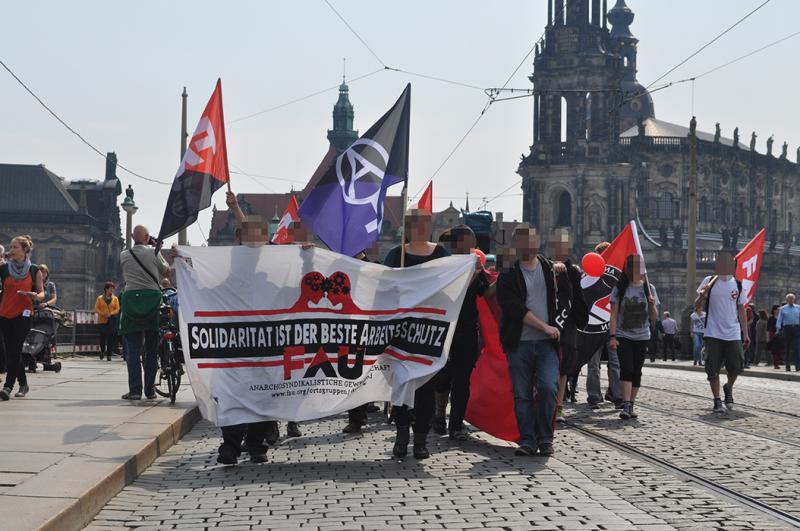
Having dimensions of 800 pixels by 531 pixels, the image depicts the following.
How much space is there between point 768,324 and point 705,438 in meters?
24.5

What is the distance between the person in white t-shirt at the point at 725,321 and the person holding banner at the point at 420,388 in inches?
202

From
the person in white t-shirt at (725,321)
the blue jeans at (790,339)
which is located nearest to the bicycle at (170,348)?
the person in white t-shirt at (725,321)

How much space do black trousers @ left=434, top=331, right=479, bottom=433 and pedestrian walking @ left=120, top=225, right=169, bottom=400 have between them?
3532mm

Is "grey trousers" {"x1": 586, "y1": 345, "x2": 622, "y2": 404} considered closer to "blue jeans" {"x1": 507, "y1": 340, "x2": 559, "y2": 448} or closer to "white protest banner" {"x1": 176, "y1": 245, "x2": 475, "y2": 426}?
"blue jeans" {"x1": 507, "y1": 340, "x2": 559, "y2": 448}

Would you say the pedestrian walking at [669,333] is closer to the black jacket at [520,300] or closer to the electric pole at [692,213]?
the electric pole at [692,213]

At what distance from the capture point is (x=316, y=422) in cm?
1279

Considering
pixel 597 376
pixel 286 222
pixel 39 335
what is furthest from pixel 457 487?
pixel 39 335

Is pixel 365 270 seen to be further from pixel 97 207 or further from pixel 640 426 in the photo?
pixel 97 207

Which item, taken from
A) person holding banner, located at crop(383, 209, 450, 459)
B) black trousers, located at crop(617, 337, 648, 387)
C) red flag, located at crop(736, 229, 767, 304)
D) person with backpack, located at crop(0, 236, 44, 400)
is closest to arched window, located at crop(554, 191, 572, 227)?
red flag, located at crop(736, 229, 767, 304)

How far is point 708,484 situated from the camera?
26.0 feet

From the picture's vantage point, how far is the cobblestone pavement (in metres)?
6.69

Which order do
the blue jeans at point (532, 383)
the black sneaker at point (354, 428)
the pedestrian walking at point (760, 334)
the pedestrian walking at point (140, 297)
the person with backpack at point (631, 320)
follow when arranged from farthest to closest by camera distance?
the pedestrian walking at point (760, 334)
the person with backpack at point (631, 320)
the pedestrian walking at point (140, 297)
the black sneaker at point (354, 428)
the blue jeans at point (532, 383)

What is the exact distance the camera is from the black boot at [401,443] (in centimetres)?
917

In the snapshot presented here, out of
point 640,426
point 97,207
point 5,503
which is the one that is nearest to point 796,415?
point 640,426
